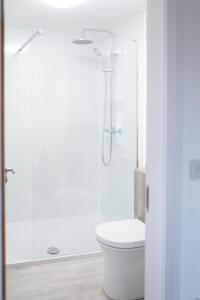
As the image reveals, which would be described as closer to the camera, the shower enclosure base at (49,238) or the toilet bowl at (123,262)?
the toilet bowl at (123,262)

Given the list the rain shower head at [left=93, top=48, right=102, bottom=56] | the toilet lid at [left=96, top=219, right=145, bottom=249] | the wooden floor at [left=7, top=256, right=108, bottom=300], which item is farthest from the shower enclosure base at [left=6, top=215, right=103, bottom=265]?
the rain shower head at [left=93, top=48, right=102, bottom=56]

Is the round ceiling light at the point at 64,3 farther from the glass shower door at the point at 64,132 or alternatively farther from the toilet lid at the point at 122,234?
the toilet lid at the point at 122,234

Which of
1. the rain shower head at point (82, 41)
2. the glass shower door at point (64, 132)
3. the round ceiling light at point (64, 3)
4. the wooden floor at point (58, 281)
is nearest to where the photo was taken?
the wooden floor at point (58, 281)

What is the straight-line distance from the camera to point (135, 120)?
11.7 feet

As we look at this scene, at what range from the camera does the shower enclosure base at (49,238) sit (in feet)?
11.2

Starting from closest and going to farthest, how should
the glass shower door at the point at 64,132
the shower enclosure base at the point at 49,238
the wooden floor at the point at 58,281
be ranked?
the wooden floor at the point at 58,281
the shower enclosure base at the point at 49,238
the glass shower door at the point at 64,132

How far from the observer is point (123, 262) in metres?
2.61

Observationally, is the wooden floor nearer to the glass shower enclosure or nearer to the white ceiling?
the glass shower enclosure

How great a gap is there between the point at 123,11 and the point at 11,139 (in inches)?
73.1

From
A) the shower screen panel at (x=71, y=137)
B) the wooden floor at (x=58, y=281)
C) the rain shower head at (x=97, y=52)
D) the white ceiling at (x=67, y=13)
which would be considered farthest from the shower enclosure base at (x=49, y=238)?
the white ceiling at (x=67, y=13)

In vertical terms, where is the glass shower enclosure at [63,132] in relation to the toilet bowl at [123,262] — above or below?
above

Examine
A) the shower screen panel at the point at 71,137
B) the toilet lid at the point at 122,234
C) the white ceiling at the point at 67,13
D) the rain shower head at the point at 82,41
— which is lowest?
the toilet lid at the point at 122,234

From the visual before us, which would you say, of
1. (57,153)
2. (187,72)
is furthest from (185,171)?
(57,153)

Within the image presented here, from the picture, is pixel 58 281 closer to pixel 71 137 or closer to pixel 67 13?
pixel 71 137
